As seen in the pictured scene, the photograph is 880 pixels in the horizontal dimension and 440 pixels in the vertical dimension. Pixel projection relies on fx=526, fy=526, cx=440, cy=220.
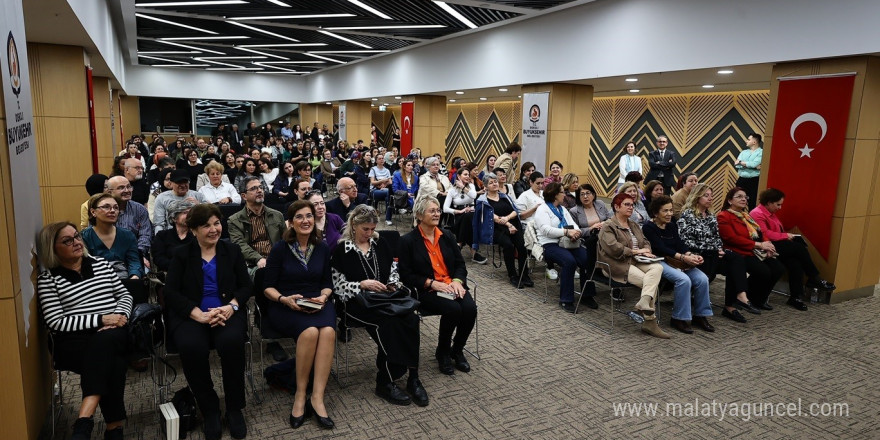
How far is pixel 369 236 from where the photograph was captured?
4.23m

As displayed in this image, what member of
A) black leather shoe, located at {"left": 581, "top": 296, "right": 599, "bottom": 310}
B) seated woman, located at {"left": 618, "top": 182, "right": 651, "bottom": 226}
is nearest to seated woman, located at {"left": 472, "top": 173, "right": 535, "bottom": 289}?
black leather shoe, located at {"left": 581, "top": 296, "right": 599, "bottom": 310}

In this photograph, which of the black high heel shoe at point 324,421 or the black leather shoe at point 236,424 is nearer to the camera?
the black leather shoe at point 236,424

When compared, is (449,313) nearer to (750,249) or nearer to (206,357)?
(206,357)

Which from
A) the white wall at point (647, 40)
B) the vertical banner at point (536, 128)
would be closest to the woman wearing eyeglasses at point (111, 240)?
the white wall at point (647, 40)

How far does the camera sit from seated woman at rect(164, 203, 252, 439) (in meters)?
3.40

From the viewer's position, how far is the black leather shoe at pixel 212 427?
3.38 m

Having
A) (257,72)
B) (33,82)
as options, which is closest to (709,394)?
(33,82)

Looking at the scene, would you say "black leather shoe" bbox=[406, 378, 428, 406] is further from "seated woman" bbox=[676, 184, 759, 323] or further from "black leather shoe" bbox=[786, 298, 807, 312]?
"black leather shoe" bbox=[786, 298, 807, 312]

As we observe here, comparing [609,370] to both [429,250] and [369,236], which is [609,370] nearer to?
[429,250]

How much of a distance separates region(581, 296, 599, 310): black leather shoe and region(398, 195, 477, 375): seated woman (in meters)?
2.24

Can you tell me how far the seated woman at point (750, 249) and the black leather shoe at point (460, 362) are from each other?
352cm

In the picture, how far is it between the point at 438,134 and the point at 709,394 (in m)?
13.1

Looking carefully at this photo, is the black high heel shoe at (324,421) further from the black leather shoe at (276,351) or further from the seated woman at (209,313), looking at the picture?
the black leather shoe at (276,351)

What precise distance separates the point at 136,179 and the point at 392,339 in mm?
5108
